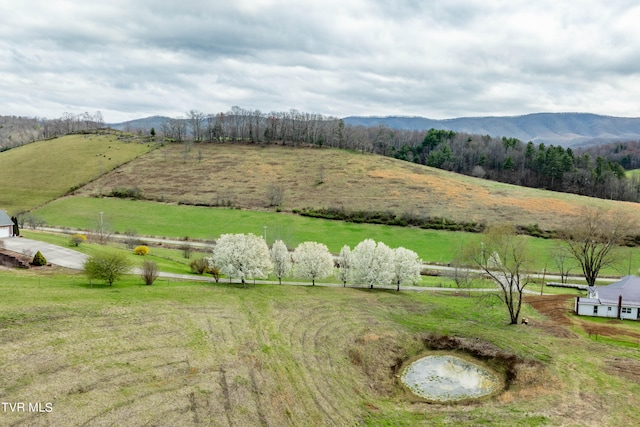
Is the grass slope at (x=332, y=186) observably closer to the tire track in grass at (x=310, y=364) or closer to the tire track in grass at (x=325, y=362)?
the tire track in grass at (x=310, y=364)

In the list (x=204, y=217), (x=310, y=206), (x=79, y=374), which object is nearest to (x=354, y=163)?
(x=310, y=206)

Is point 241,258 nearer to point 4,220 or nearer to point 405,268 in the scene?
point 405,268

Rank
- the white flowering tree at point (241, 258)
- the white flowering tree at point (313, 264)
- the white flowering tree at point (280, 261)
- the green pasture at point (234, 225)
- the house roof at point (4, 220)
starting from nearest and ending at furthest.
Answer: the white flowering tree at point (241, 258) → the white flowering tree at point (313, 264) → the white flowering tree at point (280, 261) → the house roof at point (4, 220) → the green pasture at point (234, 225)

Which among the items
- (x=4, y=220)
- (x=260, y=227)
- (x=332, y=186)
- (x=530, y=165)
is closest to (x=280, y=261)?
(x=260, y=227)

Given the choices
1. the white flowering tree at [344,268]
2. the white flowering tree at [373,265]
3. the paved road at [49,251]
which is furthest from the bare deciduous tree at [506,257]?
the paved road at [49,251]

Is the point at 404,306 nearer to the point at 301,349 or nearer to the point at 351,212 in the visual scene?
the point at 301,349

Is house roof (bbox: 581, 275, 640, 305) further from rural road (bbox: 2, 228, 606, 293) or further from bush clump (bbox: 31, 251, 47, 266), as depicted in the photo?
bush clump (bbox: 31, 251, 47, 266)
